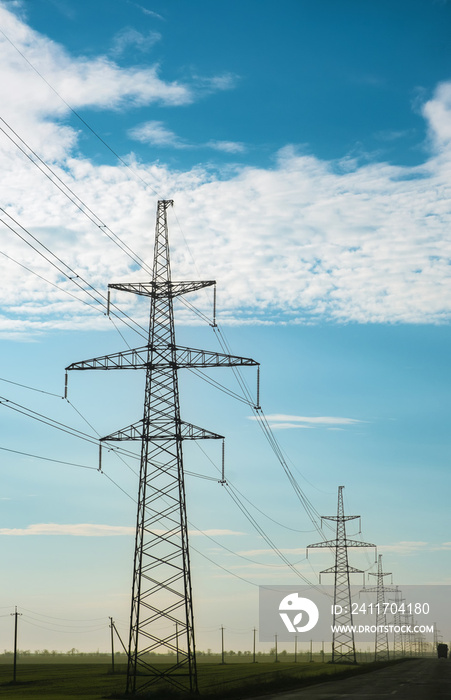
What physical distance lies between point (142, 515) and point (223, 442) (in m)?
6.90

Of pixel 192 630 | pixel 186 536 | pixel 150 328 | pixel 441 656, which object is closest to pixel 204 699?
pixel 192 630

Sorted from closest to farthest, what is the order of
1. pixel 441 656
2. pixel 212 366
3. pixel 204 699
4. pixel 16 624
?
pixel 204 699
pixel 212 366
pixel 16 624
pixel 441 656

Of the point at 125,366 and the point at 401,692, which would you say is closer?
the point at 125,366

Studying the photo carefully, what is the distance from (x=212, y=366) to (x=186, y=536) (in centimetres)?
908

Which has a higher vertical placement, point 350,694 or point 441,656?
point 350,694

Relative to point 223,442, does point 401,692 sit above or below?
below

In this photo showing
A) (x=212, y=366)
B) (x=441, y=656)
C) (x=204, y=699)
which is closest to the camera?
(x=204, y=699)

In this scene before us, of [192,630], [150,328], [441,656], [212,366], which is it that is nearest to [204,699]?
[192,630]

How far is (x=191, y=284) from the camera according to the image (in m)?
45.0

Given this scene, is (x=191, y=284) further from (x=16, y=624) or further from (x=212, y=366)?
(x=16, y=624)

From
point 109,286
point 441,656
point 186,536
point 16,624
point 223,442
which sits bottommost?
point 441,656

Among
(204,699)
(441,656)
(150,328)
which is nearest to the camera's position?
(204,699)

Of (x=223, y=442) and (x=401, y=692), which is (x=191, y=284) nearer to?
(x=223, y=442)

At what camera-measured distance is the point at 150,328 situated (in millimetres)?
46219
